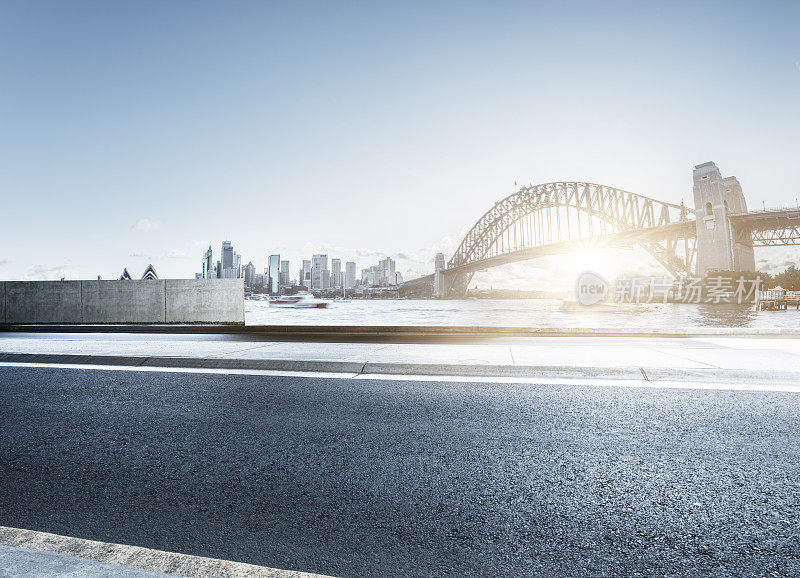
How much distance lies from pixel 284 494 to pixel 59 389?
469 cm

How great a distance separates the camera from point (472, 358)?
8133mm

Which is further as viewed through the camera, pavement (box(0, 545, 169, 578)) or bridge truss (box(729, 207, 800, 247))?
bridge truss (box(729, 207, 800, 247))

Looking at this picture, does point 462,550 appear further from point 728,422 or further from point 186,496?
point 728,422

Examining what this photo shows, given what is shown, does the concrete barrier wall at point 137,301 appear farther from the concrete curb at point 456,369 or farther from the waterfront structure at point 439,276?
the waterfront structure at point 439,276

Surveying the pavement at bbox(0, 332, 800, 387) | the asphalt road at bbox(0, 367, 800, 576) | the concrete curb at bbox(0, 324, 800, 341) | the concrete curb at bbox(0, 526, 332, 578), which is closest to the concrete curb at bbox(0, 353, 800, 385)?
the pavement at bbox(0, 332, 800, 387)

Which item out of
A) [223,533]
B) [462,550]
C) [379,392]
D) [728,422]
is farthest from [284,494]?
[728,422]

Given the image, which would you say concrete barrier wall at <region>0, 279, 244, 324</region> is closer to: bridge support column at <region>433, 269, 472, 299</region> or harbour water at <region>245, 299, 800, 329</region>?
harbour water at <region>245, 299, 800, 329</region>

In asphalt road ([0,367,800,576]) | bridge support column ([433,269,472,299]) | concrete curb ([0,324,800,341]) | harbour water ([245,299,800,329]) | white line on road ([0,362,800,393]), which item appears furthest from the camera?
bridge support column ([433,269,472,299])

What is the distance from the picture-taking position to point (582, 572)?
2316 millimetres

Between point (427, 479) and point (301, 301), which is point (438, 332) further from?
point (301, 301)

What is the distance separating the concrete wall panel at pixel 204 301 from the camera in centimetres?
1656

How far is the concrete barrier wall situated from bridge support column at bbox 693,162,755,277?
191ft

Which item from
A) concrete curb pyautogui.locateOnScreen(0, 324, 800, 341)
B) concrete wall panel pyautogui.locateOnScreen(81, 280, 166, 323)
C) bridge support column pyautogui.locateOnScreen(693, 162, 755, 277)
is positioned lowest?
concrete curb pyautogui.locateOnScreen(0, 324, 800, 341)

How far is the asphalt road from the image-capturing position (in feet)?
8.24
